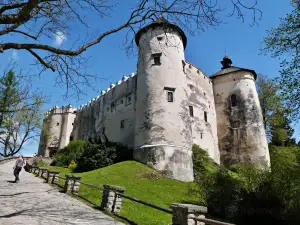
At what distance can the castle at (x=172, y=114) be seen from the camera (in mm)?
23391

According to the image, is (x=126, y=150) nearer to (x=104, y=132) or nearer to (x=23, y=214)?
(x=104, y=132)

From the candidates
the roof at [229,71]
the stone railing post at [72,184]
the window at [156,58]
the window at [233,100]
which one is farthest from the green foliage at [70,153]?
the roof at [229,71]

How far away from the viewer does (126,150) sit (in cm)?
2628

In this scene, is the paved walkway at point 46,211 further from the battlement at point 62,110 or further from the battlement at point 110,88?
the battlement at point 62,110

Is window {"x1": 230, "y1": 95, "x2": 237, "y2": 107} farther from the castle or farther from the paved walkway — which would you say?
the paved walkway

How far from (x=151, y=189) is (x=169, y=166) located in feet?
17.8

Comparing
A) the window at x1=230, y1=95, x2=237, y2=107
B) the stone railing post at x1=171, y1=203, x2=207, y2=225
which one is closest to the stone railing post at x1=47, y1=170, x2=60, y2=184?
the stone railing post at x1=171, y1=203, x2=207, y2=225

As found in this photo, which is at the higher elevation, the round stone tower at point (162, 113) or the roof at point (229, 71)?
the roof at point (229, 71)

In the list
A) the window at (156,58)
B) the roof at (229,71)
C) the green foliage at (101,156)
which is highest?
the roof at (229,71)

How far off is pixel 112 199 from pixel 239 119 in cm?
2787

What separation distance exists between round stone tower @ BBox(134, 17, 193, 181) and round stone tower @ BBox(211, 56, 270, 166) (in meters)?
11.4

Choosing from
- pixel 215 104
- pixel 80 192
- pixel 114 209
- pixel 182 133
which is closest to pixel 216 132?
pixel 215 104

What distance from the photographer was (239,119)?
34.0m

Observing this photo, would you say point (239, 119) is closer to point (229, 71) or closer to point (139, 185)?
point (229, 71)
